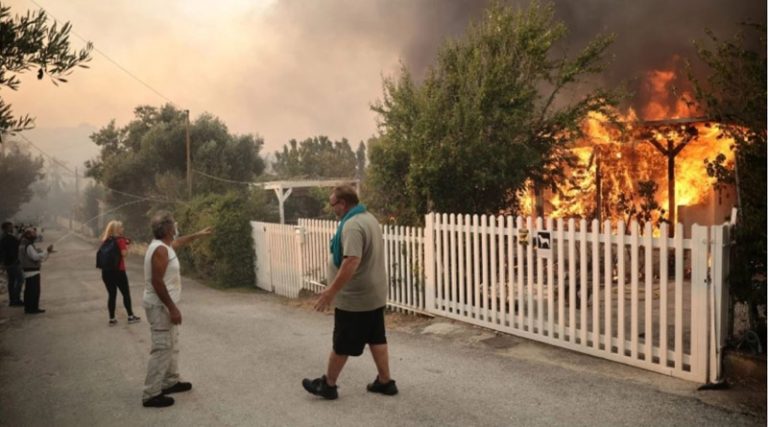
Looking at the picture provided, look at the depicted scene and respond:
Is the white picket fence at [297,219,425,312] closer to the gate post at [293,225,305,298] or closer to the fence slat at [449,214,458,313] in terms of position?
the fence slat at [449,214,458,313]

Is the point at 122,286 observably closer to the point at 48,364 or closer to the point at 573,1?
the point at 48,364

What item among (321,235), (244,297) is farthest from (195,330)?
(244,297)

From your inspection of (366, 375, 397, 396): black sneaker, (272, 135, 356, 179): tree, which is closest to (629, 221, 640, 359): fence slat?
(366, 375, 397, 396): black sneaker

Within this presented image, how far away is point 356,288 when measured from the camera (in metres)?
4.59

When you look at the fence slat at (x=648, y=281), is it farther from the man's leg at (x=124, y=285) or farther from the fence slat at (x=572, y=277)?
the man's leg at (x=124, y=285)

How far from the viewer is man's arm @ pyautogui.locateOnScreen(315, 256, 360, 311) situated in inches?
171

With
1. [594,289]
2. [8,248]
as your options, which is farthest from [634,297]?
[8,248]

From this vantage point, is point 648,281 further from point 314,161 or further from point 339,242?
point 314,161

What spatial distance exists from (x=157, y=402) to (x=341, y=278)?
2.02 m

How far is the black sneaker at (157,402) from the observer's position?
15.8ft

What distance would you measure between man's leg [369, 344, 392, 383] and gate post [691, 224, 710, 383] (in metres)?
2.70

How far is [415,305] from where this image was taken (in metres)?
8.49

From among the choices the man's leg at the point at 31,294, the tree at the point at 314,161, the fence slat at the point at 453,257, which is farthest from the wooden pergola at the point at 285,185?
the fence slat at the point at 453,257

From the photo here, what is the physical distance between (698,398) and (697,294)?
869 millimetres
